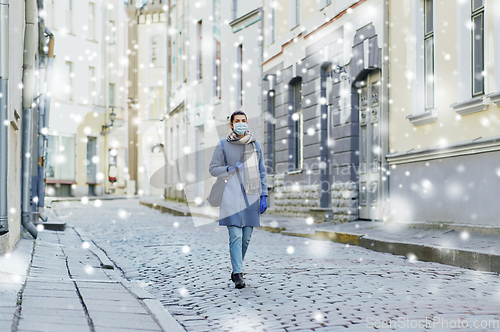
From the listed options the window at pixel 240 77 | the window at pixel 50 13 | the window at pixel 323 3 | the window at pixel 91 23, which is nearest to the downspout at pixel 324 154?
the window at pixel 323 3

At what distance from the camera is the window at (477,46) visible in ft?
32.9

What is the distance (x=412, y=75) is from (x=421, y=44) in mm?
591

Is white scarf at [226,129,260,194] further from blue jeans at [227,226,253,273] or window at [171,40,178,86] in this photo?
window at [171,40,178,86]

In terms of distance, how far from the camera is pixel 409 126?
1202 centimetres

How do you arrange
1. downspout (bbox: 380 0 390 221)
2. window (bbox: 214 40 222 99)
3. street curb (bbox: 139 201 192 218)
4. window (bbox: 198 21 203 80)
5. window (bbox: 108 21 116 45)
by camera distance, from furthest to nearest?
1. window (bbox: 108 21 116 45)
2. window (bbox: 198 21 203 80)
3. window (bbox: 214 40 222 99)
4. street curb (bbox: 139 201 192 218)
5. downspout (bbox: 380 0 390 221)

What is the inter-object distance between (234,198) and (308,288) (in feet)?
3.79

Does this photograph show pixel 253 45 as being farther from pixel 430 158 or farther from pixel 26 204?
pixel 26 204

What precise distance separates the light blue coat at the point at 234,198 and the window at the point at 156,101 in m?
38.6

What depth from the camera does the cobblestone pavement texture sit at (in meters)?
4.62

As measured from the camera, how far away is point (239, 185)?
640cm

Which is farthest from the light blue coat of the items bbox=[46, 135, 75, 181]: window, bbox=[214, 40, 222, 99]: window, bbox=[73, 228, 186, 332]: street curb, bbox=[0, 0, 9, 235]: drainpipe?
bbox=[46, 135, 75, 181]: window

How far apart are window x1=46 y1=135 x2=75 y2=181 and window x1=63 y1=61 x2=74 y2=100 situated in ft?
7.66

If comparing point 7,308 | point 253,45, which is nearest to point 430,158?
point 7,308

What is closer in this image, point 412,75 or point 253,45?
point 412,75
